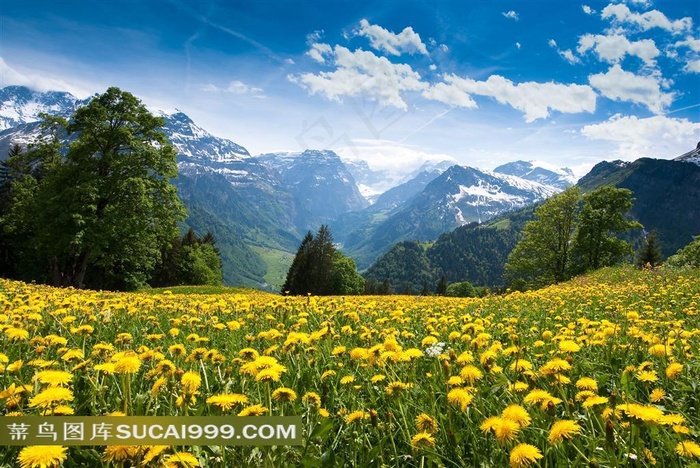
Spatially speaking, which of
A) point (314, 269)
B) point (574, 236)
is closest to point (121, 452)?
point (574, 236)

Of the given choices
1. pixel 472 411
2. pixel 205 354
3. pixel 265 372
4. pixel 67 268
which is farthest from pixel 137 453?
pixel 67 268

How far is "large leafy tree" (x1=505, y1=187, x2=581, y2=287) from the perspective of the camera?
43.1m

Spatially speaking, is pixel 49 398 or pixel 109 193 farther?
pixel 109 193

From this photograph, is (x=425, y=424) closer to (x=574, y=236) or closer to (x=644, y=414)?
(x=644, y=414)

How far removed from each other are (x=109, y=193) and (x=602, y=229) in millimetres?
45022

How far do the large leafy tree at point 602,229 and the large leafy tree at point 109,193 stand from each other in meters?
38.9

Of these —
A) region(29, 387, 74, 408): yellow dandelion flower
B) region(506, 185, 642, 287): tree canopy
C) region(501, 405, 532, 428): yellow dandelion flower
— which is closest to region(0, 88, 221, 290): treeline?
region(29, 387, 74, 408): yellow dandelion flower

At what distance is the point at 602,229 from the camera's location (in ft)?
131

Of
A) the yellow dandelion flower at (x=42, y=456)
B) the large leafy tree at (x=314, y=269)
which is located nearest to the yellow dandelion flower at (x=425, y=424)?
→ the yellow dandelion flower at (x=42, y=456)

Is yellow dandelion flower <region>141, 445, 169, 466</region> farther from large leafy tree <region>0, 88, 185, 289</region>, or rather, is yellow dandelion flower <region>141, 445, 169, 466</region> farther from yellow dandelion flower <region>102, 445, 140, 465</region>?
large leafy tree <region>0, 88, 185, 289</region>

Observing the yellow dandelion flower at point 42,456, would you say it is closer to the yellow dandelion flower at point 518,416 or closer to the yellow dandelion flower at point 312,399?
the yellow dandelion flower at point 312,399

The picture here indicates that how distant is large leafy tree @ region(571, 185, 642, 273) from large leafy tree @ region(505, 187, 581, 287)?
177cm

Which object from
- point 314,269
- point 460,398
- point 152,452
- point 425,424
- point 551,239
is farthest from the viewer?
point 314,269

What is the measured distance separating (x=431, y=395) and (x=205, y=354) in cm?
190
